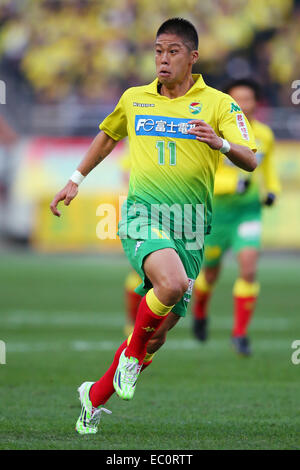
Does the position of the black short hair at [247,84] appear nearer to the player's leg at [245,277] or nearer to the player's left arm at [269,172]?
the player's left arm at [269,172]

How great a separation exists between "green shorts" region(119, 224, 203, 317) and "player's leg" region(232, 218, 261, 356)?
3309 mm

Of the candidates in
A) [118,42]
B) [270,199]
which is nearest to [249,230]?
[270,199]

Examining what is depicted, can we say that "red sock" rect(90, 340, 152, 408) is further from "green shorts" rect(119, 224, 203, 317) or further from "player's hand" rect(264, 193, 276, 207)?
"player's hand" rect(264, 193, 276, 207)

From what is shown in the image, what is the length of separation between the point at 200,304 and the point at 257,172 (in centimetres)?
152

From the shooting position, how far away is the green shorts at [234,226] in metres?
8.74

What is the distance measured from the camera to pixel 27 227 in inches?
766

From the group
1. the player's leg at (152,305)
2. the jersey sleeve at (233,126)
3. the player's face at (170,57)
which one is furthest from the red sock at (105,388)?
the player's face at (170,57)

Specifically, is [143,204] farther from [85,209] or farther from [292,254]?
[292,254]

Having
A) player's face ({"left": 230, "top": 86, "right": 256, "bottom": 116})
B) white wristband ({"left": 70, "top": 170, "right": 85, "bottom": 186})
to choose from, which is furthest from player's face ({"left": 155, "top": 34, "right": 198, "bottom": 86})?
player's face ({"left": 230, "top": 86, "right": 256, "bottom": 116})

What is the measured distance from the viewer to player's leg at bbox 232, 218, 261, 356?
8.49 meters

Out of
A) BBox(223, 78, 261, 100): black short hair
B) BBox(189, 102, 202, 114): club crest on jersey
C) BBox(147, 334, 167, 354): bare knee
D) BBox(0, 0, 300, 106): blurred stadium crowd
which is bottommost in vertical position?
BBox(147, 334, 167, 354): bare knee

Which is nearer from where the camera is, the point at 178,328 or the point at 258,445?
the point at 258,445

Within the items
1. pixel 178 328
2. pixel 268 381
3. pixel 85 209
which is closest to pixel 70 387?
pixel 268 381

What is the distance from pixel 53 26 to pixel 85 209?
20.0ft
